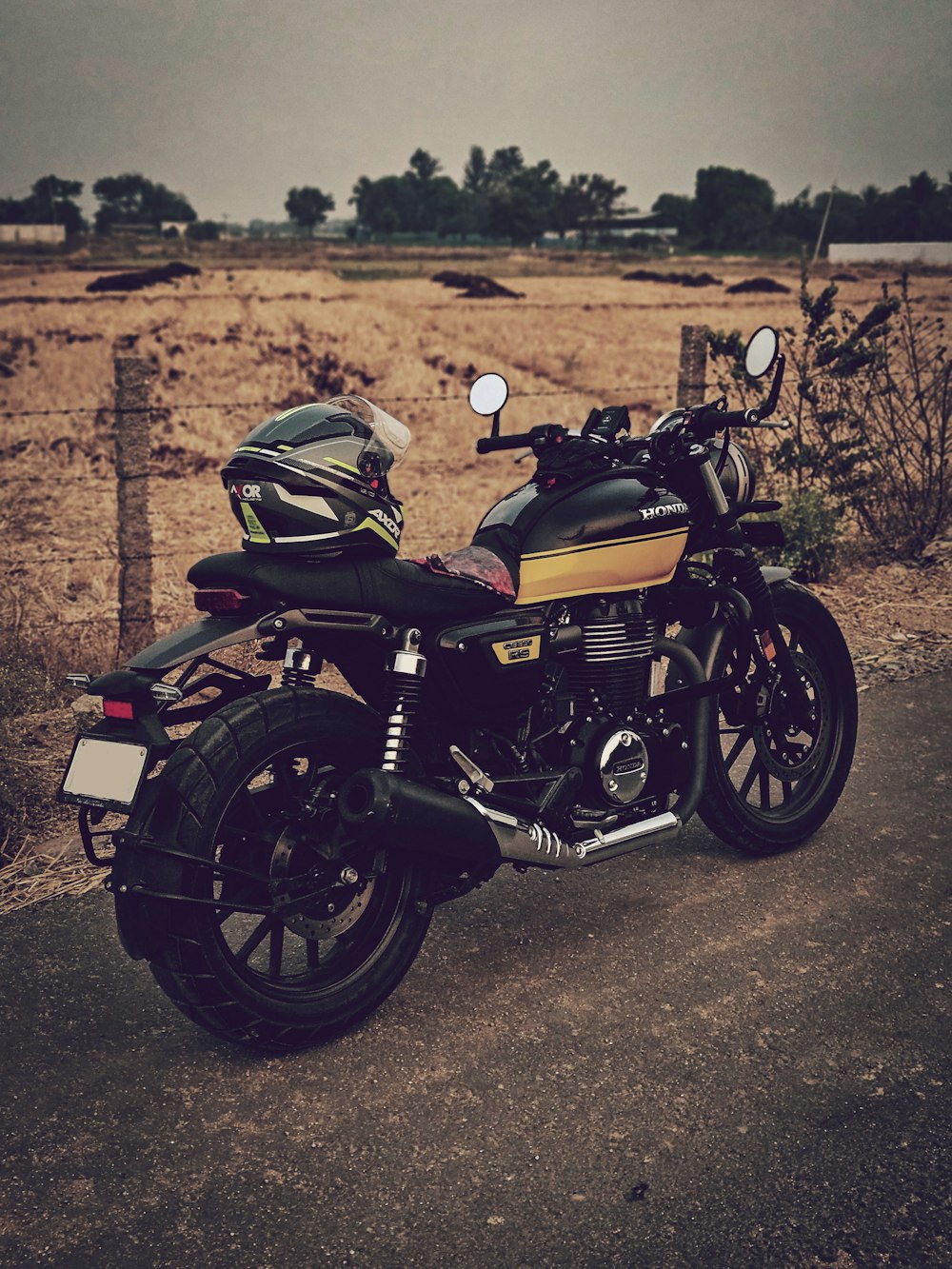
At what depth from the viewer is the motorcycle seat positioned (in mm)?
3082

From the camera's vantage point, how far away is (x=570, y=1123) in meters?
2.98

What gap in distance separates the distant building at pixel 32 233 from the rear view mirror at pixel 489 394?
91.9 metres

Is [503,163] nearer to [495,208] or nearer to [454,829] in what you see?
[495,208]

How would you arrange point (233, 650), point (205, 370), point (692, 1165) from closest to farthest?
point (692, 1165) → point (233, 650) → point (205, 370)

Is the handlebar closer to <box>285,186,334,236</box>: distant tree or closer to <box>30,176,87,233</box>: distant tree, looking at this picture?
<box>30,176,87,233</box>: distant tree

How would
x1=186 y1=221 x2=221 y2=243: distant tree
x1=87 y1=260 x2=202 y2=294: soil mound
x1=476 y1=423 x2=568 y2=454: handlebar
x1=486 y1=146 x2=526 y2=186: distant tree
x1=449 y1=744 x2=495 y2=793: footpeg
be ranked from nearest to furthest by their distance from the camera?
x1=449 y1=744 x2=495 y2=793: footpeg < x1=476 y1=423 x2=568 y2=454: handlebar < x1=87 y1=260 x2=202 y2=294: soil mound < x1=186 y1=221 x2=221 y2=243: distant tree < x1=486 y1=146 x2=526 y2=186: distant tree

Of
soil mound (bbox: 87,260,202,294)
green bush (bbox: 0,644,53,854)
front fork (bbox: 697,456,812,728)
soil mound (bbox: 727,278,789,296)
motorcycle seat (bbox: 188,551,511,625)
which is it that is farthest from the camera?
soil mound (bbox: 727,278,789,296)

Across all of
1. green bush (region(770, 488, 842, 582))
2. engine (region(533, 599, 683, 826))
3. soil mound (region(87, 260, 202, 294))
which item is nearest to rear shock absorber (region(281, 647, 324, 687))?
engine (region(533, 599, 683, 826))

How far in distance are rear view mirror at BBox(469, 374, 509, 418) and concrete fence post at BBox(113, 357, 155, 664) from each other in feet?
9.92

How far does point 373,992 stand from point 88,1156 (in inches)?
31.4

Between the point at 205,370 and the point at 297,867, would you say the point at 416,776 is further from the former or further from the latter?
the point at 205,370

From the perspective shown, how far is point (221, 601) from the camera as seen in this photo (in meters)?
3.03

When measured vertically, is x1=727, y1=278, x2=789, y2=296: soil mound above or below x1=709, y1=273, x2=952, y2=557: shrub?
above

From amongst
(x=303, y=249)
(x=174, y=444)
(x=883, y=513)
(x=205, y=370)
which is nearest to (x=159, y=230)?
(x=303, y=249)
